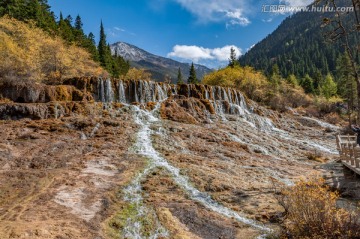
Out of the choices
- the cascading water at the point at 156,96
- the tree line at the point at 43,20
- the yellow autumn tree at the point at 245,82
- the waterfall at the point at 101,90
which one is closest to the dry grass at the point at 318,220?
the cascading water at the point at 156,96

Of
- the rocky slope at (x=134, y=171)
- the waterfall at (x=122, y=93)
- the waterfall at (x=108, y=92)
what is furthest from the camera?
the waterfall at (x=122, y=93)

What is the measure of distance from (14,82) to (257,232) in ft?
84.8

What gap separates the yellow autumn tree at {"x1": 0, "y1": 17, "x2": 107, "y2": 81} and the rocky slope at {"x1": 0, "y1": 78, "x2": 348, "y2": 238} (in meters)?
4.70

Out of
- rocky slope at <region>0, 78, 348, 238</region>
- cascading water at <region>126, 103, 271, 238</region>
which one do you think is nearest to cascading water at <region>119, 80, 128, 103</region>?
rocky slope at <region>0, 78, 348, 238</region>

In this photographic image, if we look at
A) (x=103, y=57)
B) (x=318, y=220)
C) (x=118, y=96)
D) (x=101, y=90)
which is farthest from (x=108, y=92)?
(x=103, y=57)

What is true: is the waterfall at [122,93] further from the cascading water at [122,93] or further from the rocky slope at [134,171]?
the rocky slope at [134,171]

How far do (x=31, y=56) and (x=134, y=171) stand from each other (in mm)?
26655

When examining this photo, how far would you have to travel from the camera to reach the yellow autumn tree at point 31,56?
28906mm

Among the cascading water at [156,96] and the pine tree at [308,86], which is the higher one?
the pine tree at [308,86]

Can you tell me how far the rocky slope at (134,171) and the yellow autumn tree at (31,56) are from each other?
4.70 m

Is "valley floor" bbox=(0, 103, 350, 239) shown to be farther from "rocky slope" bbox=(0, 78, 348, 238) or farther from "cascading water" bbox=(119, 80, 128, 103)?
"cascading water" bbox=(119, 80, 128, 103)

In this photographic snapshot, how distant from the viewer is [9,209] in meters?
8.34

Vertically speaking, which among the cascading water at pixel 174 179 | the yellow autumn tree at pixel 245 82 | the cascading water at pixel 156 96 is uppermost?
the yellow autumn tree at pixel 245 82

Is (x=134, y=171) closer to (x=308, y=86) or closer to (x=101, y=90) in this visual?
(x=101, y=90)
